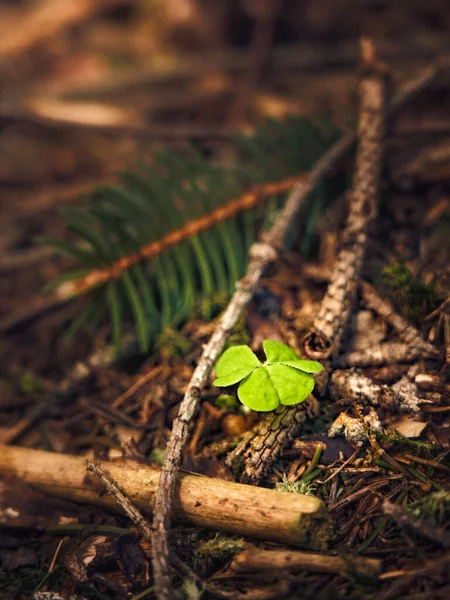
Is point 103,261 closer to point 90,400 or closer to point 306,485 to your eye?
point 90,400

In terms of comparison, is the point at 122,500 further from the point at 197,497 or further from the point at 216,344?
the point at 216,344

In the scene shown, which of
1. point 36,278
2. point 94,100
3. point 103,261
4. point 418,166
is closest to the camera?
point 103,261

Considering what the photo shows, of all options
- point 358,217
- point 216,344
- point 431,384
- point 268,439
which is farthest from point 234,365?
point 358,217

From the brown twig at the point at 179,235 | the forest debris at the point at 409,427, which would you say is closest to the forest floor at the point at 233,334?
the forest debris at the point at 409,427

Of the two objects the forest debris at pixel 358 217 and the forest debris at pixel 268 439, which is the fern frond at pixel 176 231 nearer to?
the forest debris at pixel 358 217

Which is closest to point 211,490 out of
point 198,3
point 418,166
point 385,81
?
point 418,166

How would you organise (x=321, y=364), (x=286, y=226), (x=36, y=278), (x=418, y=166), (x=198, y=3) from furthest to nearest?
(x=198, y=3) → (x=36, y=278) → (x=418, y=166) → (x=286, y=226) → (x=321, y=364)

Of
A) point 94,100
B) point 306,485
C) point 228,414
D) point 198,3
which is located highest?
point 198,3
